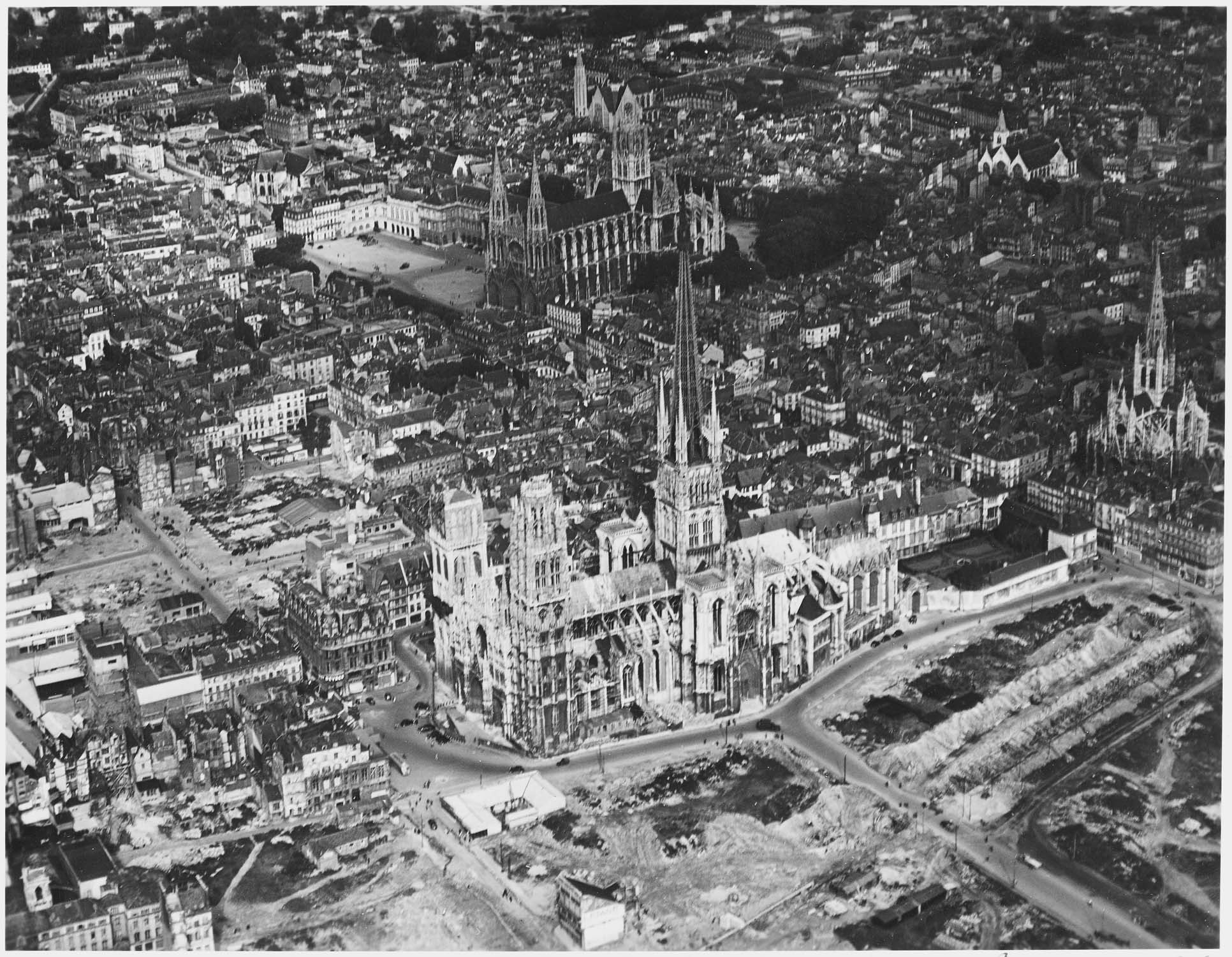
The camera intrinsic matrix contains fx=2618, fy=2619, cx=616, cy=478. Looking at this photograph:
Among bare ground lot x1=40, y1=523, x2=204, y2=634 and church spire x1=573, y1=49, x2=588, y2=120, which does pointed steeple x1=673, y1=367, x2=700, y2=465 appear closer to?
bare ground lot x1=40, y1=523, x2=204, y2=634

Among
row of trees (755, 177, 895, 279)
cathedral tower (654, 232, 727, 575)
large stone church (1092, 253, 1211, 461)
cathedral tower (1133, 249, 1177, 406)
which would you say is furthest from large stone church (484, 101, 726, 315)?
cathedral tower (654, 232, 727, 575)

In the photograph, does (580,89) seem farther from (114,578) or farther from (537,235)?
(114,578)

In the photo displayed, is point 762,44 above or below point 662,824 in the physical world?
above

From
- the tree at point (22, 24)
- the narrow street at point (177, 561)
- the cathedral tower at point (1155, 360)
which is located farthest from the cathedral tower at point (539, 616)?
the tree at point (22, 24)

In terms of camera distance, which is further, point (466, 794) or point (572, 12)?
point (572, 12)

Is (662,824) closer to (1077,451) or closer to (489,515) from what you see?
(489,515)

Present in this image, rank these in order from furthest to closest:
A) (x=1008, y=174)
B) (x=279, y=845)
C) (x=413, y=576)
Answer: (x=1008, y=174)
(x=413, y=576)
(x=279, y=845)

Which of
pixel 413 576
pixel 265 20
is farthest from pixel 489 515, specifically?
pixel 265 20
